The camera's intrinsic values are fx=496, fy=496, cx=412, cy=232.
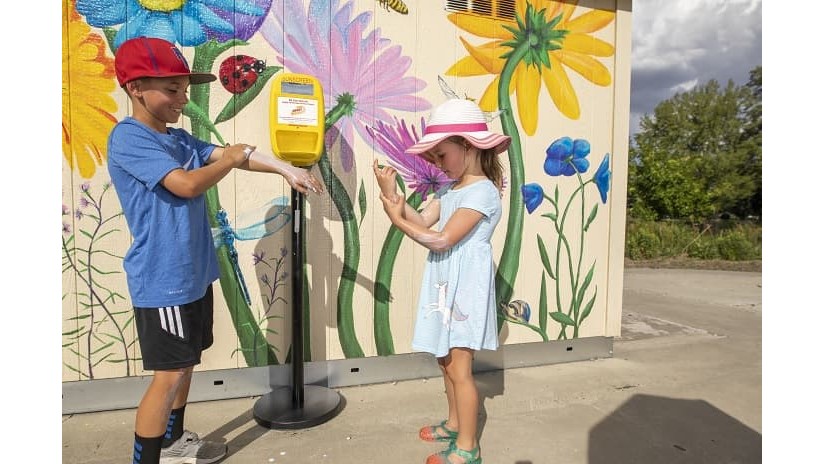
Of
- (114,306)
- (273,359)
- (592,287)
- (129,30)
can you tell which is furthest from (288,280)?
(592,287)

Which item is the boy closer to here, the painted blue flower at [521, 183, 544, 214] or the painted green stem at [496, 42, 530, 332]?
the painted green stem at [496, 42, 530, 332]

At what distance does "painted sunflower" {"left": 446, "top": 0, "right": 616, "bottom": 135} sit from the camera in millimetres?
3439

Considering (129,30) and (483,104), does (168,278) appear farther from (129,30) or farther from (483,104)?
(483,104)

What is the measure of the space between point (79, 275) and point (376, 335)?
178 centimetres

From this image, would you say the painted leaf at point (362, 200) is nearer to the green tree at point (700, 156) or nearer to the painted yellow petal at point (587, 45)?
the painted yellow petal at point (587, 45)

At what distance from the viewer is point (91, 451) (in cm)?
244

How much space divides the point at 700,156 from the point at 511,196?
30747 millimetres

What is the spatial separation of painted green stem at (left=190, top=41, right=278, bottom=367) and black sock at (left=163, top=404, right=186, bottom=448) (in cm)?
77

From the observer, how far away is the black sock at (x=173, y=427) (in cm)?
229

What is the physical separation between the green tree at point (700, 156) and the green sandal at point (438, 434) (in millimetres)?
17298

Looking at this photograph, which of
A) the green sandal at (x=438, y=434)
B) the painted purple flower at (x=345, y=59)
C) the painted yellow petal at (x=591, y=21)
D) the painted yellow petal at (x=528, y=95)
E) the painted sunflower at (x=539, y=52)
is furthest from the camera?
the painted yellow petal at (x=591, y=21)

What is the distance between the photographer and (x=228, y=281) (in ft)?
9.93

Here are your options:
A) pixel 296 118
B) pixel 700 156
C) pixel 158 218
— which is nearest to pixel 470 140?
pixel 296 118

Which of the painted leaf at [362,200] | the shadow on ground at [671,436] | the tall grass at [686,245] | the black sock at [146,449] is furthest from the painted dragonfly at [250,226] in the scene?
the tall grass at [686,245]
